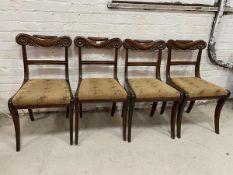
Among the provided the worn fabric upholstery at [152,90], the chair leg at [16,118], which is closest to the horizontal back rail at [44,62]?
the chair leg at [16,118]

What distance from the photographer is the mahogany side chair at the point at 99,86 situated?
192cm

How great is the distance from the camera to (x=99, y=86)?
206 centimetres

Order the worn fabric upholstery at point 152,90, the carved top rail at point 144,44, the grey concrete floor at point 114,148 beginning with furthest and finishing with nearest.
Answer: the carved top rail at point 144,44, the worn fabric upholstery at point 152,90, the grey concrete floor at point 114,148

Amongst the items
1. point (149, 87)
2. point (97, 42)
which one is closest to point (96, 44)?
point (97, 42)

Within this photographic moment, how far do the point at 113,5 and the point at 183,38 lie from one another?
0.81m

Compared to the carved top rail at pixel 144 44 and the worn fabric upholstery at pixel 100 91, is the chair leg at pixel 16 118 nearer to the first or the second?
the worn fabric upholstery at pixel 100 91

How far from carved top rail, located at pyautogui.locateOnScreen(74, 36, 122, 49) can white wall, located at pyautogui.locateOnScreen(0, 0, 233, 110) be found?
109 mm

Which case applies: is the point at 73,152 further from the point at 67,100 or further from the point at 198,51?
the point at 198,51

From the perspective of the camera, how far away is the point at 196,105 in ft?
9.50

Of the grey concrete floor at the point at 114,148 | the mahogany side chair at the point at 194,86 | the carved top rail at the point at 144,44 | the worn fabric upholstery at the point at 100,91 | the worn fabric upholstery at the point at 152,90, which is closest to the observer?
the grey concrete floor at the point at 114,148

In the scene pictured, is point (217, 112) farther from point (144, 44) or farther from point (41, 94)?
point (41, 94)

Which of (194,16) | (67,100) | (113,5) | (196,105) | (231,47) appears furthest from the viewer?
(196,105)

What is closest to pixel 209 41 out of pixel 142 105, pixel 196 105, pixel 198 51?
pixel 198 51

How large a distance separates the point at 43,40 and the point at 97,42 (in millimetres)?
483
